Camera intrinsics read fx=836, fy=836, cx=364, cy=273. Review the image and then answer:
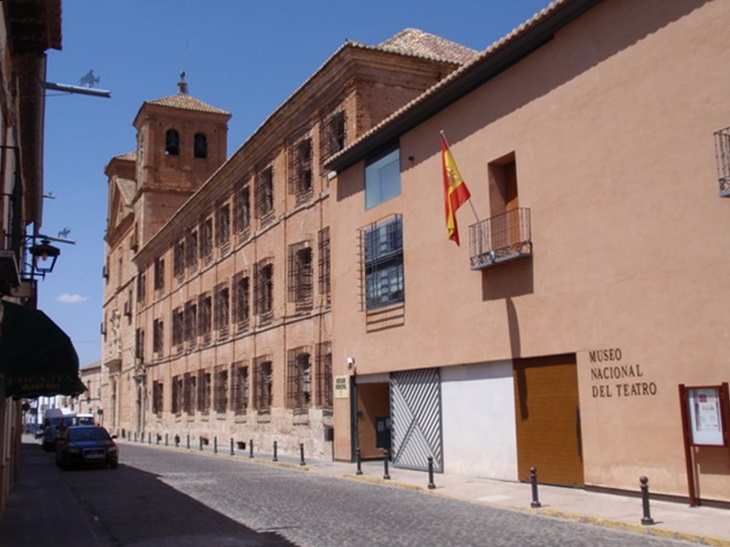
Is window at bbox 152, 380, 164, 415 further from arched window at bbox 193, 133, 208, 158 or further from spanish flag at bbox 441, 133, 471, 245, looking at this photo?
spanish flag at bbox 441, 133, 471, 245

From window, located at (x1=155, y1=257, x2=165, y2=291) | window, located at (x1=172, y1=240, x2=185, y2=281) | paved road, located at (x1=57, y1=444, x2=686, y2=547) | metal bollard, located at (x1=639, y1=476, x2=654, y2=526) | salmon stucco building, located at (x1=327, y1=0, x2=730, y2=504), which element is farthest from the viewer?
window, located at (x1=155, y1=257, x2=165, y2=291)

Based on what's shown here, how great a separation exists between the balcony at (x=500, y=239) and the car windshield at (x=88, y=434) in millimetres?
14882

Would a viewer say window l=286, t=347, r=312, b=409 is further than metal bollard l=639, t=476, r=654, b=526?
Yes

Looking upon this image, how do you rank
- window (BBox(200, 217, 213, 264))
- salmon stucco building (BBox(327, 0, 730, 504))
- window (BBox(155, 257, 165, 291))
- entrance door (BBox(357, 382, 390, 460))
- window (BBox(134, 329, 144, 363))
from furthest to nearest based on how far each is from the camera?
window (BBox(134, 329, 144, 363)) < window (BBox(155, 257, 165, 291)) < window (BBox(200, 217, 213, 264)) < entrance door (BBox(357, 382, 390, 460)) < salmon stucco building (BBox(327, 0, 730, 504))

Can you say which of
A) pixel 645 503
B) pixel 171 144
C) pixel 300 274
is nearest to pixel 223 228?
pixel 300 274

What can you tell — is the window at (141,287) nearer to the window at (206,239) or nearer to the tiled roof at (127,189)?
the tiled roof at (127,189)

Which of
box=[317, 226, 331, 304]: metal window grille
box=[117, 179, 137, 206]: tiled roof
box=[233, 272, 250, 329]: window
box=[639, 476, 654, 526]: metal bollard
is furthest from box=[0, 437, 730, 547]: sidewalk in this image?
box=[117, 179, 137, 206]: tiled roof

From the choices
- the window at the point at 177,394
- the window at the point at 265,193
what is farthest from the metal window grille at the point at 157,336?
the window at the point at 265,193

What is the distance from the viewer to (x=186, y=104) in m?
56.9

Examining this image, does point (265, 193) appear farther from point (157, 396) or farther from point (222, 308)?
point (157, 396)

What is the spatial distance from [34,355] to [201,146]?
154 feet

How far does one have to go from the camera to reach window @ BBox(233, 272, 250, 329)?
36050 millimetres

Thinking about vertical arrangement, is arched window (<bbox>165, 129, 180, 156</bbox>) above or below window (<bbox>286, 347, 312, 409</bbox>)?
above

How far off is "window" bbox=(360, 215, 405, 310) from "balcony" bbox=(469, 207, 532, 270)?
12.0ft
